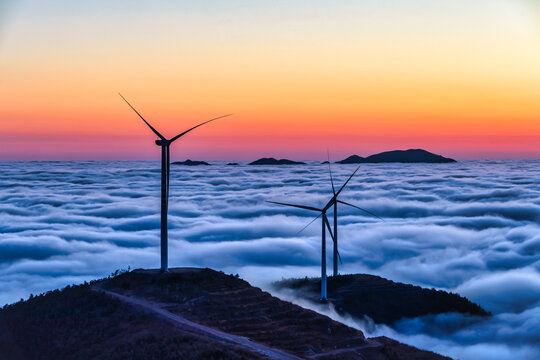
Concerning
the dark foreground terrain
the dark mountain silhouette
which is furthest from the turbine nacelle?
the dark mountain silhouette

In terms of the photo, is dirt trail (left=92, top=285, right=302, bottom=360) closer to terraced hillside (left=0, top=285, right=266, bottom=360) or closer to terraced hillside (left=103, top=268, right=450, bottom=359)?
terraced hillside (left=0, top=285, right=266, bottom=360)

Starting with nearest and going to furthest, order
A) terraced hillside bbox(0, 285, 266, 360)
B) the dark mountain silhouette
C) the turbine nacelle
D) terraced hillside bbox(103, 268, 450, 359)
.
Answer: terraced hillside bbox(0, 285, 266, 360), terraced hillside bbox(103, 268, 450, 359), the turbine nacelle, the dark mountain silhouette

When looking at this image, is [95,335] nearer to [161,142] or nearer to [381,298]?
[161,142]

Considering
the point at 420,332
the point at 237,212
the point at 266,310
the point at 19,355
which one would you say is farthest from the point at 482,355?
the point at 237,212

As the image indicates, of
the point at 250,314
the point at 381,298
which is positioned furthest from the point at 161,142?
the point at 381,298

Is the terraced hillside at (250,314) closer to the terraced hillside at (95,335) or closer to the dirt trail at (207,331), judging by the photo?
the dirt trail at (207,331)

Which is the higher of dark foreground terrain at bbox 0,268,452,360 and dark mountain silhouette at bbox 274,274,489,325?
dark foreground terrain at bbox 0,268,452,360

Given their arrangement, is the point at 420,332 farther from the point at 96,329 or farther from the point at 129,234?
the point at 129,234
